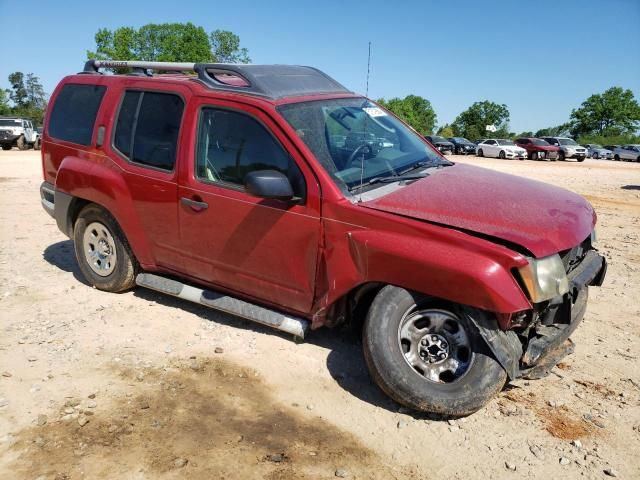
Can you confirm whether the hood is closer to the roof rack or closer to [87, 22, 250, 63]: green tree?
the roof rack

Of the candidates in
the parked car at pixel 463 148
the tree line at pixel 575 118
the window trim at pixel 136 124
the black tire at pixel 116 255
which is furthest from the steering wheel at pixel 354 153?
the tree line at pixel 575 118

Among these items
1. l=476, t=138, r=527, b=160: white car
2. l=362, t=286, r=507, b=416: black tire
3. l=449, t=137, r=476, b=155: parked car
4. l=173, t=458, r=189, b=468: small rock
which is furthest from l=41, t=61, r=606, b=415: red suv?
l=449, t=137, r=476, b=155: parked car

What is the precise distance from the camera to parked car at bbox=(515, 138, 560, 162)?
36688 mm

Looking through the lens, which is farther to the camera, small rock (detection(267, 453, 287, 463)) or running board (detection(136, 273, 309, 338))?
running board (detection(136, 273, 309, 338))

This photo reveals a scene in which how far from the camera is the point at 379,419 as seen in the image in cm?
354

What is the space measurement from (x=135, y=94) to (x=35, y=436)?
291cm

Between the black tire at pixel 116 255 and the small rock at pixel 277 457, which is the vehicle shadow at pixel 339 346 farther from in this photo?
the small rock at pixel 277 457

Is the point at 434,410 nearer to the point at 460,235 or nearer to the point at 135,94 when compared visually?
the point at 460,235

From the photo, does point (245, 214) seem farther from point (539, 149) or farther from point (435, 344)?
point (539, 149)

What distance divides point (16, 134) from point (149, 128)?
96.4 feet

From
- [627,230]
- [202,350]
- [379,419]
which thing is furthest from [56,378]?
[627,230]

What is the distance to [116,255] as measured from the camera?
5293mm

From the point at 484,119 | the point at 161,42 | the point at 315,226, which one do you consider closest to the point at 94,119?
the point at 315,226

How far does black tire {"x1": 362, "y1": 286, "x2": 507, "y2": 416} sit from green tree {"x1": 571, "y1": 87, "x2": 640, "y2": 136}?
83.3m
